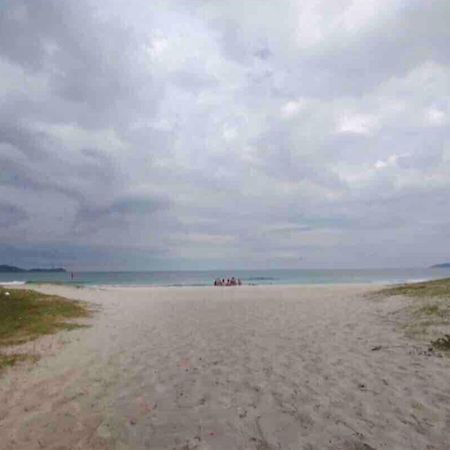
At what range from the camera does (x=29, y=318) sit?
17.6 meters

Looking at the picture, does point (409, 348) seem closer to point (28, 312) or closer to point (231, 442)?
point (231, 442)

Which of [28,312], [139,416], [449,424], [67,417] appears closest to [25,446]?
[67,417]

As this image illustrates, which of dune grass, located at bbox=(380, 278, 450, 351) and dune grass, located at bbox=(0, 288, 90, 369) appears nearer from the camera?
dune grass, located at bbox=(380, 278, 450, 351)

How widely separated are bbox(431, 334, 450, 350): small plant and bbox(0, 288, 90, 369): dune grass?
10443 mm

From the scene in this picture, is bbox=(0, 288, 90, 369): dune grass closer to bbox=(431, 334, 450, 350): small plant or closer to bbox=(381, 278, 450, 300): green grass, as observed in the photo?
bbox=(431, 334, 450, 350): small plant

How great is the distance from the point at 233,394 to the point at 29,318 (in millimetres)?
12799

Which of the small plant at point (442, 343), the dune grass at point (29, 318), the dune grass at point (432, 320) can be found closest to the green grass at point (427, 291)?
the dune grass at point (432, 320)

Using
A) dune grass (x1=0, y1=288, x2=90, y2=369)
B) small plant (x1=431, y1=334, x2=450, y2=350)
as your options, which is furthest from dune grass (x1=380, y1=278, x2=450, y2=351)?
dune grass (x1=0, y1=288, x2=90, y2=369)

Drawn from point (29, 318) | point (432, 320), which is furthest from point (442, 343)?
point (29, 318)

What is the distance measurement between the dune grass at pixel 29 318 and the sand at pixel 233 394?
104cm

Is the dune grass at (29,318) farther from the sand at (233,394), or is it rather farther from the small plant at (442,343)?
the small plant at (442,343)

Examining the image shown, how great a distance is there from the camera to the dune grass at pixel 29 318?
13.4 meters

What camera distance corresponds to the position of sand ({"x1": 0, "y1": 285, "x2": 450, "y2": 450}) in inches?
236

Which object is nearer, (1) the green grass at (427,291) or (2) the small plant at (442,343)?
(2) the small plant at (442,343)
